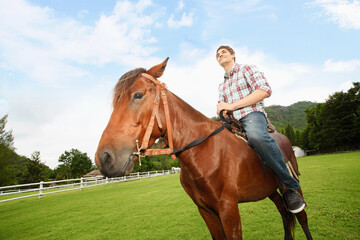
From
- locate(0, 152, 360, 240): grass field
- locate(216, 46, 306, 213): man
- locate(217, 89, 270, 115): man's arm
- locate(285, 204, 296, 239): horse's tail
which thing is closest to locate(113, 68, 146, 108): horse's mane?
locate(216, 46, 306, 213): man

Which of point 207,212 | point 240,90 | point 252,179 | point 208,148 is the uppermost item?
point 240,90

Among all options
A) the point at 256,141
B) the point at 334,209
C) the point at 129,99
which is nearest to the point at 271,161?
the point at 256,141

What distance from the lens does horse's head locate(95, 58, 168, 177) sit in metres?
1.40

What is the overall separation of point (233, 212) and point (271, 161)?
81 centimetres

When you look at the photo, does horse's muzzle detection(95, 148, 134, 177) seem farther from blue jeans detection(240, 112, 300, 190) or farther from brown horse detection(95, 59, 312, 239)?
blue jeans detection(240, 112, 300, 190)

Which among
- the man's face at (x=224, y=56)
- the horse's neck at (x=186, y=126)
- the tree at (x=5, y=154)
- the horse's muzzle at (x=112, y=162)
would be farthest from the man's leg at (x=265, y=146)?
the tree at (x=5, y=154)

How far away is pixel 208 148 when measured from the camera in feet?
6.30

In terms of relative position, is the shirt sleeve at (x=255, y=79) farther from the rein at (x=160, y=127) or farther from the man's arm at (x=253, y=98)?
the rein at (x=160, y=127)

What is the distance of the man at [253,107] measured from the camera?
204 cm

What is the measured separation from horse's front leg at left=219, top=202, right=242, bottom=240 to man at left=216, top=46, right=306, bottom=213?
792mm

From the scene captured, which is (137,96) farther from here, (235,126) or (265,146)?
(265,146)

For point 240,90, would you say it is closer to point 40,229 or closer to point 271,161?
point 271,161

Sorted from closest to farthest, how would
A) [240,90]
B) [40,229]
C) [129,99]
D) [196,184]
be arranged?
[129,99], [196,184], [240,90], [40,229]

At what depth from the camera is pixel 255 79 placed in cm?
213
